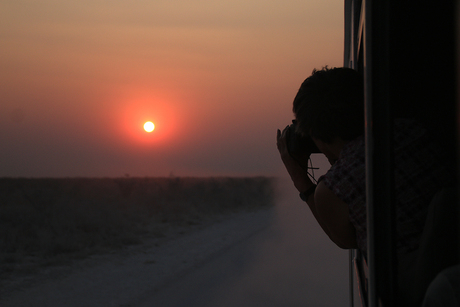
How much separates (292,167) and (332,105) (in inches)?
15.3

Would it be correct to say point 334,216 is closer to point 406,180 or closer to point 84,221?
point 406,180

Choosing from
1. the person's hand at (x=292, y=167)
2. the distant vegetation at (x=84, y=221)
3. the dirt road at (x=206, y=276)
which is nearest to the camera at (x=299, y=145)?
the person's hand at (x=292, y=167)

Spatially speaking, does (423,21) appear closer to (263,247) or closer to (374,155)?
(374,155)

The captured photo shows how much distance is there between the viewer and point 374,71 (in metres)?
0.96

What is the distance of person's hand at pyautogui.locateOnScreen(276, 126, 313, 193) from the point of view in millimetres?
1770

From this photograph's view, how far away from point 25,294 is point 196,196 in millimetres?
18296

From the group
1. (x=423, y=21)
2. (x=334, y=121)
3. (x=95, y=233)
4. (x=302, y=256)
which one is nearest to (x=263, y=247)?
(x=302, y=256)

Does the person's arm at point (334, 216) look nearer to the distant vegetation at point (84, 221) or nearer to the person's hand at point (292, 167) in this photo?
the person's hand at point (292, 167)

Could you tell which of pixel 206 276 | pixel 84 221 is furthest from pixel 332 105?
pixel 84 221

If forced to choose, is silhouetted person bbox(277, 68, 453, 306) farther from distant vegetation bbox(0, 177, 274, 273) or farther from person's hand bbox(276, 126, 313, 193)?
distant vegetation bbox(0, 177, 274, 273)

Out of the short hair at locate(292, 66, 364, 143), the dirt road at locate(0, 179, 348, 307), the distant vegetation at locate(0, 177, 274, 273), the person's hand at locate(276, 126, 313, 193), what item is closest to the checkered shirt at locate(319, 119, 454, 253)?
the short hair at locate(292, 66, 364, 143)

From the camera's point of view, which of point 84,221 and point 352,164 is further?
point 84,221

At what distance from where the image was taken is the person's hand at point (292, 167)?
1.77m

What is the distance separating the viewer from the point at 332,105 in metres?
1.53
